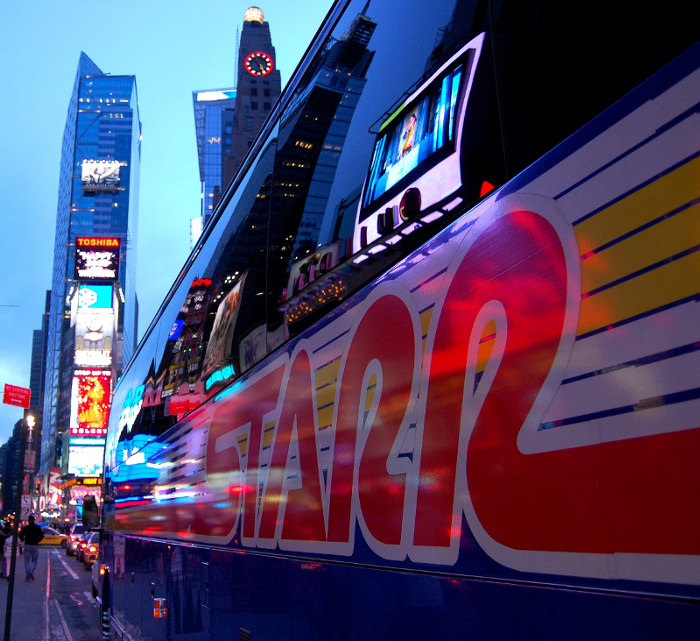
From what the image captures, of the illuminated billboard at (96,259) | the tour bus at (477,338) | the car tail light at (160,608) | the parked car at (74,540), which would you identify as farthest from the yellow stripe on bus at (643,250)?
the illuminated billboard at (96,259)

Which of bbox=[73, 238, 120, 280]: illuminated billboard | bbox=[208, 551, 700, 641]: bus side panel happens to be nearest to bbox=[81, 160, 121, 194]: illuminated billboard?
bbox=[73, 238, 120, 280]: illuminated billboard

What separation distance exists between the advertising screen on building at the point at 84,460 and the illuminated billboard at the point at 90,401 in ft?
8.23

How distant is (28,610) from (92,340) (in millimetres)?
56406

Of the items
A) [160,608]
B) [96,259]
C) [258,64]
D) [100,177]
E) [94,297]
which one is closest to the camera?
[160,608]

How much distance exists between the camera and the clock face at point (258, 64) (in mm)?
80500

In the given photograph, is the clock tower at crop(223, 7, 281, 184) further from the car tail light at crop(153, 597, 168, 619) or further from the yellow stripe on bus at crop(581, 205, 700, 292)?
the yellow stripe on bus at crop(581, 205, 700, 292)

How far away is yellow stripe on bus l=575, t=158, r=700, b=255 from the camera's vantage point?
1.41 meters

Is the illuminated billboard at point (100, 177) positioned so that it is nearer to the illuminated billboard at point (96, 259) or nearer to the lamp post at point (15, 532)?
the illuminated billboard at point (96, 259)

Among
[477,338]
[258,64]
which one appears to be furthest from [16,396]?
[258,64]

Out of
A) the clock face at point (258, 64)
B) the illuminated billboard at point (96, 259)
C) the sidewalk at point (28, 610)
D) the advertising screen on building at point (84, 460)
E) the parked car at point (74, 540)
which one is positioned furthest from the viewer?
the clock face at point (258, 64)

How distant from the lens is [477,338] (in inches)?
78.4

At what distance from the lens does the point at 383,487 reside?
2.40m

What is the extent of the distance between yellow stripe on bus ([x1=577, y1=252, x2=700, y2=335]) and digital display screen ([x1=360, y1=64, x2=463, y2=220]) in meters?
0.84

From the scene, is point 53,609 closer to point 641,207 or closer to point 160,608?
point 160,608
